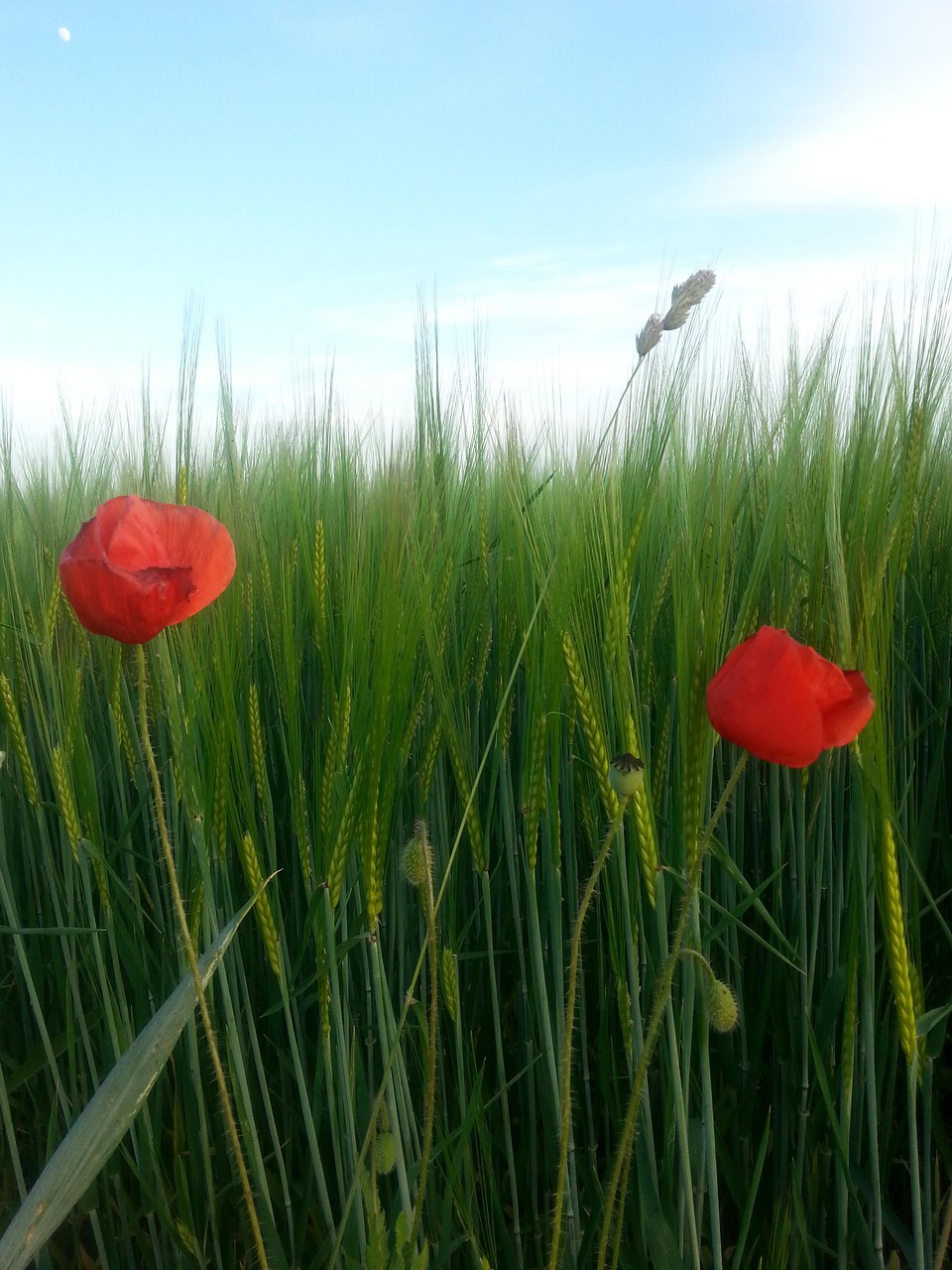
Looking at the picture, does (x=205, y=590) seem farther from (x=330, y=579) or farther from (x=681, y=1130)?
(x=681, y=1130)

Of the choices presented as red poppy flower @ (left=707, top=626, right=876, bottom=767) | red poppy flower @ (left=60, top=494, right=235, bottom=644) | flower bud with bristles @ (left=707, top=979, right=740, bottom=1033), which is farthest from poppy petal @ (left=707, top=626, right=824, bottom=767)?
red poppy flower @ (left=60, top=494, right=235, bottom=644)

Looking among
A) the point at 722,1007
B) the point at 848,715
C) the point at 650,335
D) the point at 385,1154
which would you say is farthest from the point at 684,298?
the point at 385,1154

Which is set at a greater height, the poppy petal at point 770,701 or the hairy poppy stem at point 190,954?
the poppy petal at point 770,701

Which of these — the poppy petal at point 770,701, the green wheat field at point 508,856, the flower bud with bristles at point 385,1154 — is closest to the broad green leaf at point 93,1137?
the green wheat field at point 508,856

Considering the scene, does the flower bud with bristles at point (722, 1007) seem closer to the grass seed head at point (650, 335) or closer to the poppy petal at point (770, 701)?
the poppy petal at point (770, 701)

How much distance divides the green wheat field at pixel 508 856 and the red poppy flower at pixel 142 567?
0.13 m

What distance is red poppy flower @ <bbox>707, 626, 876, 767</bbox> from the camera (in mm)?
507

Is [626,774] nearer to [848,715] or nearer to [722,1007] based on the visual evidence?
[848,715]

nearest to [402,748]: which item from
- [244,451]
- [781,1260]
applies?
[781,1260]

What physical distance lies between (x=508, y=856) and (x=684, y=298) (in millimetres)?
541

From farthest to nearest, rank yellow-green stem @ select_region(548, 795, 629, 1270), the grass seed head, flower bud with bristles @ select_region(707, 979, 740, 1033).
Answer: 1. the grass seed head
2. flower bud with bristles @ select_region(707, 979, 740, 1033)
3. yellow-green stem @ select_region(548, 795, 629, 1270)

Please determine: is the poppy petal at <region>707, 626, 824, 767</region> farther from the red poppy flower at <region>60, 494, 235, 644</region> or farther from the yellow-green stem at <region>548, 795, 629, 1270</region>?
the red poppy flower at <region>60, 494, 235, 644</region>

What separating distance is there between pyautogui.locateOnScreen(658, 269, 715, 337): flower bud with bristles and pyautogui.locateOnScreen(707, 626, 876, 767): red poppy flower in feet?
1.35

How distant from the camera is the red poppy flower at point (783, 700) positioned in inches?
20.0
